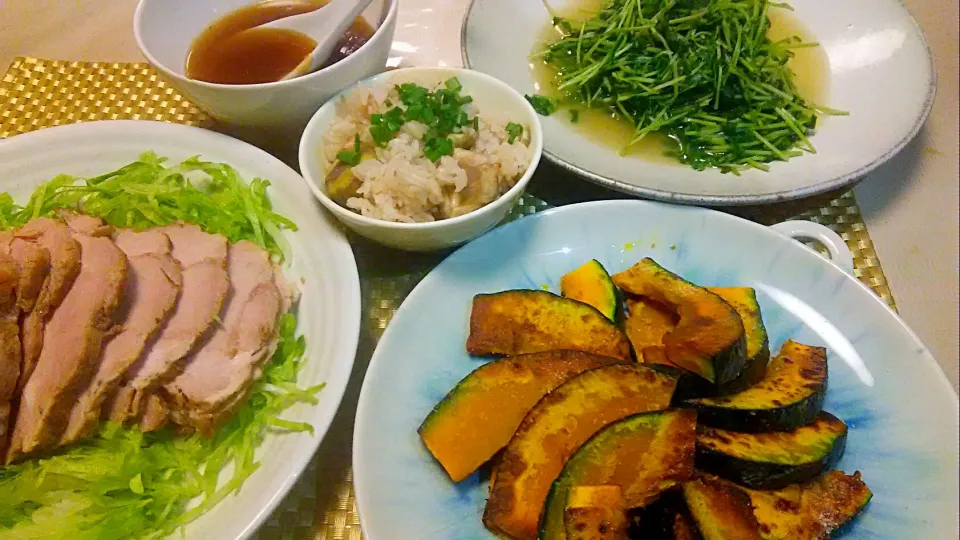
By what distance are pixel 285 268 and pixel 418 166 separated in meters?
0.45

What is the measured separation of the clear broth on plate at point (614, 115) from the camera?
2.15 m

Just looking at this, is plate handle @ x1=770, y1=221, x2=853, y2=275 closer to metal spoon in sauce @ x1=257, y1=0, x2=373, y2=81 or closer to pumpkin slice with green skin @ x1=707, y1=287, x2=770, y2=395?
pumpkin slice with green skin @ x1=707, y1=287, x2=770, y2=395

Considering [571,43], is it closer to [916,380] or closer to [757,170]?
[757,170]

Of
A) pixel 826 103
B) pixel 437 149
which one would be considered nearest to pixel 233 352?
pixel 437 149

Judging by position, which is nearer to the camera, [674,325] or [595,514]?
[595,514]

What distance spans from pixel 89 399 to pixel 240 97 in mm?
844

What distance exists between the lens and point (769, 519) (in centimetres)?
120

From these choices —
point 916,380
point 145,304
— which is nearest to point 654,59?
point 916,380

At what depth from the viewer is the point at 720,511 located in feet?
3.78

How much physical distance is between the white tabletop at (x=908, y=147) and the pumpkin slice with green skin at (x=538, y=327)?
86cm

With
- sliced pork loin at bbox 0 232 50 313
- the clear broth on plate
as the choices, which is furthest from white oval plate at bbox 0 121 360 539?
the clear broth on plate

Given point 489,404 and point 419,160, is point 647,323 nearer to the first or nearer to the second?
point 489,404

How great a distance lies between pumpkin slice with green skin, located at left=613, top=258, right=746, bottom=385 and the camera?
1.30m

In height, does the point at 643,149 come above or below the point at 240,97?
below
